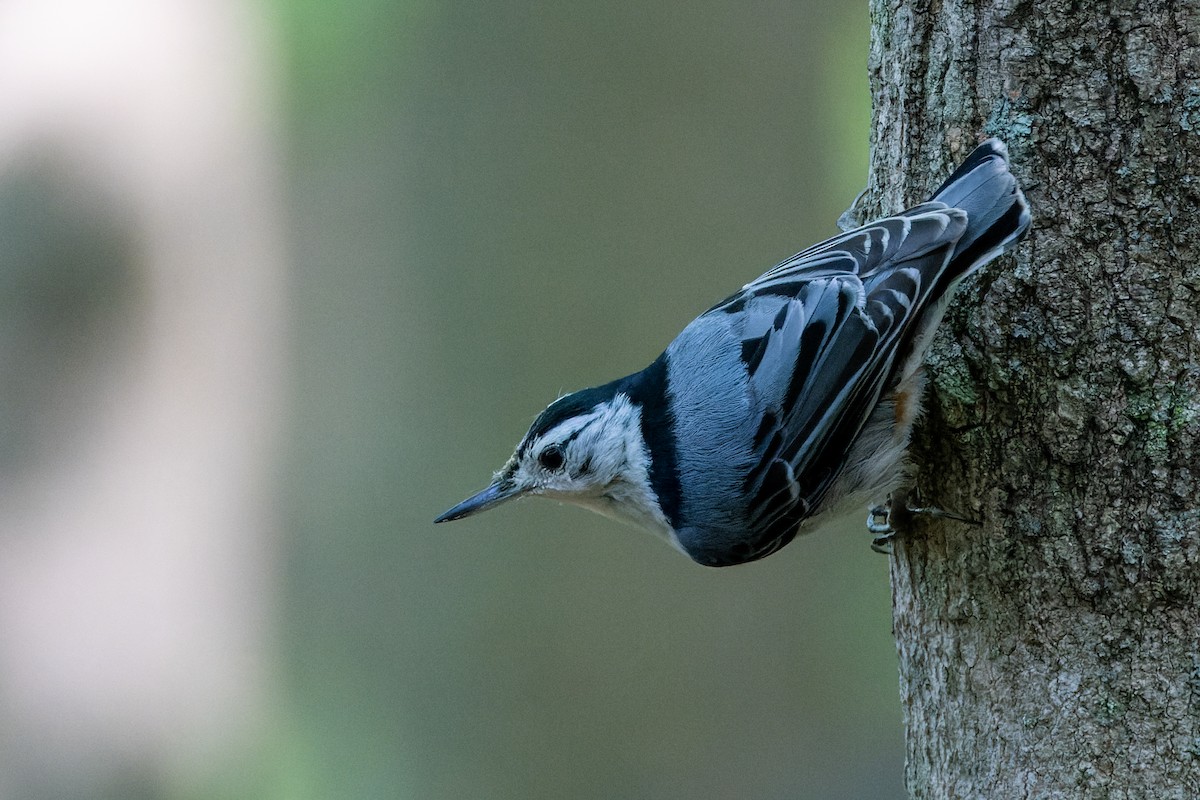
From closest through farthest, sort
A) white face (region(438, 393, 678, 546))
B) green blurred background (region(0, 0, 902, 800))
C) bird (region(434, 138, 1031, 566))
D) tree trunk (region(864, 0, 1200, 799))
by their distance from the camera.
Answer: tree trunk (region(864, 0, 1200, 799)), bird (region(434, 138, 1031, 566)), white face (region(438, 393, 678, 546)), green blurred background (region(0, 0, 902, 800))

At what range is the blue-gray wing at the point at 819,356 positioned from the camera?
4.84ft

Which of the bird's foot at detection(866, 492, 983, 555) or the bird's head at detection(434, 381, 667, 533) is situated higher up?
the bird's head at detection(434, 381, 667, 533)

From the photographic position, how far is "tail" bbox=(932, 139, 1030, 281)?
131 cm

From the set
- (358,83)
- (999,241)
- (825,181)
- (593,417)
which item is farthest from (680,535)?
(358,83)

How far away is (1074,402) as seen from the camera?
1.33m

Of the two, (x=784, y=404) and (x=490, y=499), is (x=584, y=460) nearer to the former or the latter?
(x=490, y=499)

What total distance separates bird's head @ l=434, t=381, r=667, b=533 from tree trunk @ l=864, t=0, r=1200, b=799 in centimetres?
50

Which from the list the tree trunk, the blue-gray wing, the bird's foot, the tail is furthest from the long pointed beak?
the tail

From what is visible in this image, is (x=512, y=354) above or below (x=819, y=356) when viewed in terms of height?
above

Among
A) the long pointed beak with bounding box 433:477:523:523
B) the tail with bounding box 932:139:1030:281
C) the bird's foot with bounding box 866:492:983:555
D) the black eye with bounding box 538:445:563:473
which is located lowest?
the bird's foot with bounding box 866:492:983:555

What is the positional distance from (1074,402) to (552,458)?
0.83 m

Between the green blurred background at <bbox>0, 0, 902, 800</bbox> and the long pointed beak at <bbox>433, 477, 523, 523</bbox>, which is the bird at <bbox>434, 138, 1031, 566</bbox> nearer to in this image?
the long pointed beak at <bbox>433, 477, 523, 523</bbox>

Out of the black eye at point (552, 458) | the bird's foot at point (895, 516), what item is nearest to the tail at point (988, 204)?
the bird's foot at point (895, 516)

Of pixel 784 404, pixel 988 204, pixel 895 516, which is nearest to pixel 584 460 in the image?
pixel 784 404
